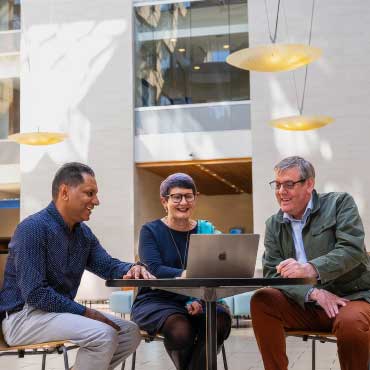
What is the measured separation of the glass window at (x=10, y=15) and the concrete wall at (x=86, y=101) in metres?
0.63

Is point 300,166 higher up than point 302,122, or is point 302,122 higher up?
point 302,122

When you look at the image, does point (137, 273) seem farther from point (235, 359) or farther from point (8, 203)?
point (8, 203)

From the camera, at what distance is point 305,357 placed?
6.49 meters

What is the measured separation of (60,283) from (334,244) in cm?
139

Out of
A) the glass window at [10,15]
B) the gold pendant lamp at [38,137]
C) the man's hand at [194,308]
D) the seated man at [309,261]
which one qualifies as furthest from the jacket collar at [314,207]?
the glass window at [10,15]

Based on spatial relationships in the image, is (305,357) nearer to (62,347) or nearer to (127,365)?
(127,365)

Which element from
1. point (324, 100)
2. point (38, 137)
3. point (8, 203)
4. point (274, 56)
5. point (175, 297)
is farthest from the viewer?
point (8, 203)

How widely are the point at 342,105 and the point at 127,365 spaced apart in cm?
1047

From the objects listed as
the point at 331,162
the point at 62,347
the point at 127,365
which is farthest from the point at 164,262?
the point at 331,162

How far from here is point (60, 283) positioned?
3039 mm

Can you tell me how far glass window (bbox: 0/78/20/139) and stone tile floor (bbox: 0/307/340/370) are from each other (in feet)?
36.6

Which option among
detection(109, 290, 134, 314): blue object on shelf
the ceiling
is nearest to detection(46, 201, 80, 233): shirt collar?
detection(109, 290, 134, 314): blue object on shelf

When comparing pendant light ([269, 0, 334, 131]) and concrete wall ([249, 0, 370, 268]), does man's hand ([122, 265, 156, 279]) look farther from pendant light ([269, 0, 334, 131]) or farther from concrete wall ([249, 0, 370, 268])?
concrete wall ([249, 0, 370, 268])

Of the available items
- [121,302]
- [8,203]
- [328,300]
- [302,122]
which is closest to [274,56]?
[302,122]
